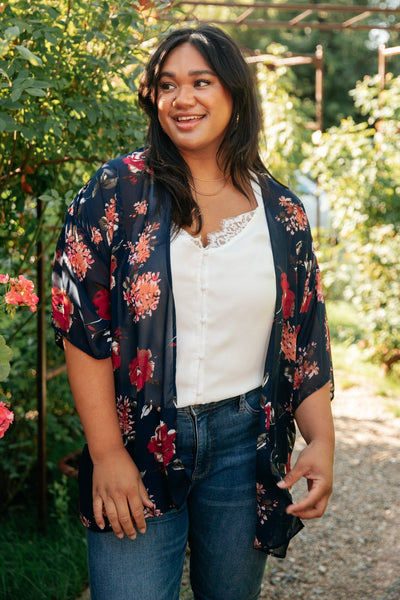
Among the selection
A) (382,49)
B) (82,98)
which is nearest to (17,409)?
(82,98)

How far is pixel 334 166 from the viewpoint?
5918mm

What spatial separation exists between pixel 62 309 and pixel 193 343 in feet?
1.02

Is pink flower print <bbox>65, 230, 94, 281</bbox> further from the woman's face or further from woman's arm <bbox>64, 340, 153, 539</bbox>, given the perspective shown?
the woman's face

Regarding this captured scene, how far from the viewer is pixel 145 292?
1440 mm

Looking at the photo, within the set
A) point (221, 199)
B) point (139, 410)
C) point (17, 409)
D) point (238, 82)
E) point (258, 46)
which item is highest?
point (258, 46)

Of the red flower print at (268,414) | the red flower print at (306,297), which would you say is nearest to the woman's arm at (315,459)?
the red flower print at (268,414)

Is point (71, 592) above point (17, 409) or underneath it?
underneath

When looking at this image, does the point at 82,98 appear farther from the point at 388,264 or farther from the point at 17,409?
the point at 388,264

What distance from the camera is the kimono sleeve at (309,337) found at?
171cm

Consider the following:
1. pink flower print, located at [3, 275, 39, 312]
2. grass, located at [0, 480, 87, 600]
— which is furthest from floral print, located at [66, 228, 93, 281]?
grass, located at [0, 480, 87, 600]

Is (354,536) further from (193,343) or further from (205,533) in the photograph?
(193,343)

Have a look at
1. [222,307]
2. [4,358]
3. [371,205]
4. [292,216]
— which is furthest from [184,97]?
[371,205]

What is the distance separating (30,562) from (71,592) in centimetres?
23

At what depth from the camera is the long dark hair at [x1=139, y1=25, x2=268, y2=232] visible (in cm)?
157
